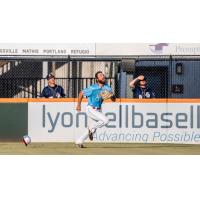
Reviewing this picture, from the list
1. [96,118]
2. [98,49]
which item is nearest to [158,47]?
[98,49]

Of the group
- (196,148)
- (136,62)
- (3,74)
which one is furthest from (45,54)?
(196,148)

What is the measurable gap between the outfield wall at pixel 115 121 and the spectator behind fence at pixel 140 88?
0.77 ft

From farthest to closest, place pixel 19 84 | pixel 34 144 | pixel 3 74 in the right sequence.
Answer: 1. pixel 3 74
2. pixel 19 84
3. pixel 34 144

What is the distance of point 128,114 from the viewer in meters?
28.6

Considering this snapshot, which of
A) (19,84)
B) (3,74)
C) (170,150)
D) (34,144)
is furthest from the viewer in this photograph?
(3,74)

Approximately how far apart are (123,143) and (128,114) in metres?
0.97

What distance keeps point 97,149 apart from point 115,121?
2694mm

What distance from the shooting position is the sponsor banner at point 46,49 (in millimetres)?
31781

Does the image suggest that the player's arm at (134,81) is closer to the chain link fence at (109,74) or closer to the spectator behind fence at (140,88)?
the spectator behind fence at (140,88)

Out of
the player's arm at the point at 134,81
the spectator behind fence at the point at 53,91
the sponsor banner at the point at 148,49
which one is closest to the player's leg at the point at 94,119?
the spectator behind fence at the point at 53,91

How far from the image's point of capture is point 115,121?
93.6ft

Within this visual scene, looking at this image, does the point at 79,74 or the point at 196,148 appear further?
the point at 79,74

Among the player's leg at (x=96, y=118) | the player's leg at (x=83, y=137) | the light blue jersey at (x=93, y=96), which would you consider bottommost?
the player's leg at (x=83, y=137)

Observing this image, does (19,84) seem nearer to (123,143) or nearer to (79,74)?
(79,74)
